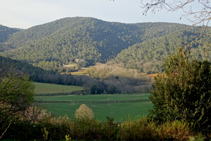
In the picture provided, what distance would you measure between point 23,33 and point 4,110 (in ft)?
600

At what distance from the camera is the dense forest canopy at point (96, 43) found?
333ft

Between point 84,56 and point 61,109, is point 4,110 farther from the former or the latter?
point 84,56

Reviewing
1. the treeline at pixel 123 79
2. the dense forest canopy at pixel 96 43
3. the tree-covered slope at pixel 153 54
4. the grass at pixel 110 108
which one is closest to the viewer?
the grass at pixel 110 108

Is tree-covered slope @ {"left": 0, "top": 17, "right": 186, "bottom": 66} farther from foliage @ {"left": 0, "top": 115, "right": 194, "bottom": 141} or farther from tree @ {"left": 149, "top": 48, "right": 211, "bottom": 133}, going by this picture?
tree @ {"left": 149, "top": 48, "right": 211, "bottom": 133}

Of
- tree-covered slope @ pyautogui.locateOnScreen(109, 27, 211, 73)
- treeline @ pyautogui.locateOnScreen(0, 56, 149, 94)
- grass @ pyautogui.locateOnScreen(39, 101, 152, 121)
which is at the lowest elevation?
grass @ pyautogui.locateOnScreen(39, 101, 152, 121)

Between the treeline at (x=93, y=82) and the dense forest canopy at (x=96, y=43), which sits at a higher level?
the dense forest canopy at (x=96, y=43)

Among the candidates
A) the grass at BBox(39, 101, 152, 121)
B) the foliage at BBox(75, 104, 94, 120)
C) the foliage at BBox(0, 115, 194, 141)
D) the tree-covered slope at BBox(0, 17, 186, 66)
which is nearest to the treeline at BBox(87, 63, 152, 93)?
the grass at BBox(39, 101, 152, 121)

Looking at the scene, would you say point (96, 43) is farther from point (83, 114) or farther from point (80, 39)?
point (83, 114)

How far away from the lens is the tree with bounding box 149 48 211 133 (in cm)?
593

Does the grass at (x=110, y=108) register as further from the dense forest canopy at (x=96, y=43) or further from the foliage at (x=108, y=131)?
the dense forest canopy at (x=96, y=43)

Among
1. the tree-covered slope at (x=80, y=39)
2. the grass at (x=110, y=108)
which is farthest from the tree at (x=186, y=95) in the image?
the tree-covered slope at (x=80, y=39)

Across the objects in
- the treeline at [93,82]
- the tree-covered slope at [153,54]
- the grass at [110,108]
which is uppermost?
the tree-covered slope at [153,54]

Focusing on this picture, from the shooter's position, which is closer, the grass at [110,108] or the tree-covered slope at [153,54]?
the grass at [110,108]

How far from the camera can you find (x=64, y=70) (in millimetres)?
94688
